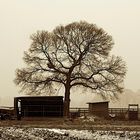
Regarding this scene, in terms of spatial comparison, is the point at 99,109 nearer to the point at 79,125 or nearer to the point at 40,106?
the point at 40,106

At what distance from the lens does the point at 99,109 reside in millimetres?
55906

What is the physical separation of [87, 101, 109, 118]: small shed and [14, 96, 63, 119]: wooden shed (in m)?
8.19

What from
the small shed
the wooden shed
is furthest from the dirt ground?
the small shed

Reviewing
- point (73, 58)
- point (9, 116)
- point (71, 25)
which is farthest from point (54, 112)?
point (71, 25)

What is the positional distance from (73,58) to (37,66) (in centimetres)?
506

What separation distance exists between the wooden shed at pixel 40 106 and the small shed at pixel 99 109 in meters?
8.19

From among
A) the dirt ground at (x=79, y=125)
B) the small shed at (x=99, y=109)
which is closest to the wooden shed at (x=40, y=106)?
the dirt ground at (x=79, y=125)

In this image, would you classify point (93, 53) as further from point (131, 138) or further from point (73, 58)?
point (131, 138)

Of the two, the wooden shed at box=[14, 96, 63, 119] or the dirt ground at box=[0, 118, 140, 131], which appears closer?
the dirt ground at box=[0, 118, 140, 131]

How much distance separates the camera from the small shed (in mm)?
54366

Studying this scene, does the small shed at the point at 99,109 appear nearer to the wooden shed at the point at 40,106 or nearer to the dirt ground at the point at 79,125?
the wooden shed at the point at 40,106

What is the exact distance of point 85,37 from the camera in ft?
212

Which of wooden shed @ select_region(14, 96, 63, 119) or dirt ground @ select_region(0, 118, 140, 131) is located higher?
wooden shed @ select_region(14, 96, 63, 119)

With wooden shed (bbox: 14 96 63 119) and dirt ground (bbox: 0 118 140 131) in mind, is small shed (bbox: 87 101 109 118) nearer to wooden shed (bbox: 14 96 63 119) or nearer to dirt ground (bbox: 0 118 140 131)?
wooden shed (bbox: 14 96 63 119)
